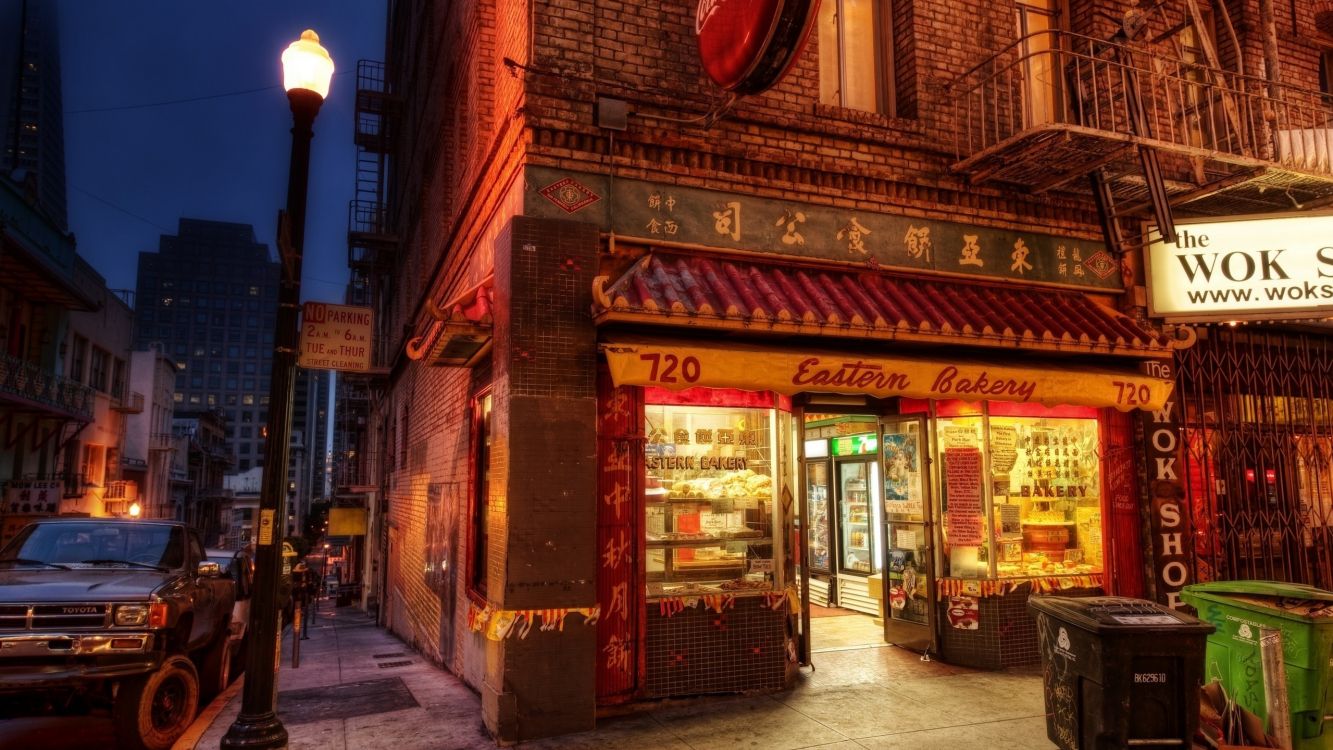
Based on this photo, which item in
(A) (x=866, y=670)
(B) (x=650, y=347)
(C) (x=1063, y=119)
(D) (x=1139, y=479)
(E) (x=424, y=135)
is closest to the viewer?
(B) (x=650, y=347)

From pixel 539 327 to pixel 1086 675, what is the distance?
4.91 meters

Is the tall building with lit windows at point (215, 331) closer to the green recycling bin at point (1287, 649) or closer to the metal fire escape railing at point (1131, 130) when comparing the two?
the metal fire escape railing at point (1131, 130)

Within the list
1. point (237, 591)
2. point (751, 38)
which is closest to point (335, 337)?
point (751, 38)

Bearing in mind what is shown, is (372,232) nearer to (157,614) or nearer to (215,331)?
(157,614)

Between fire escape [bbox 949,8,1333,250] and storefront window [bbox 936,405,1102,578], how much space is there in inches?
93.9

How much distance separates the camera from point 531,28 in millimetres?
7512

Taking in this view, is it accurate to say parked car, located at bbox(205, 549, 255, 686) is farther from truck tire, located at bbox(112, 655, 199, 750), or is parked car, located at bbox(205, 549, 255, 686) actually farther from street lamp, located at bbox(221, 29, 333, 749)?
street lamp, located at bbox(221, 29, 333, 749)

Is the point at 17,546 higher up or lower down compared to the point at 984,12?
lower down

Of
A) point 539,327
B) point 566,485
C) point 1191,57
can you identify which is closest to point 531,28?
point 539,327

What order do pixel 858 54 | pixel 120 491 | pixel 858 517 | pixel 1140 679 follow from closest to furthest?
pixel 1140 679
pixel 858 54
pixel 858 517
pixel 120 491

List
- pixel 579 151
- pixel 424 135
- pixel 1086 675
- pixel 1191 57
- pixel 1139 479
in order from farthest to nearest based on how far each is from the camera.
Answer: pixel 424 135
pixel 1191 57
pixel 1139 479
pixel 579 151
pixel 1086 675

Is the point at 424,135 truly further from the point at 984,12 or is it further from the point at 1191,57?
the point at 1191,57

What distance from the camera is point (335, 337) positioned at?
6512mm

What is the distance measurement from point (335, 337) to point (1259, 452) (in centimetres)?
1118
